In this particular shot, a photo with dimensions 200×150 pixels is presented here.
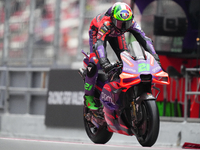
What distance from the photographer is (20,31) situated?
1365 cm

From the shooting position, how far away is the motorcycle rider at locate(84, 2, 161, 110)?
6.09 meters

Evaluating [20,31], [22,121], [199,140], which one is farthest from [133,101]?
[20,31]

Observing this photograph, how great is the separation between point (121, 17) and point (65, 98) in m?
4.57

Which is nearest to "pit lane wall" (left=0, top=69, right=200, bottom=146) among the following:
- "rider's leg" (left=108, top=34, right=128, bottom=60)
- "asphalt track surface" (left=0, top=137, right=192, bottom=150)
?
"rider's leg" (left=108, top=34, right=128, bottom=60)

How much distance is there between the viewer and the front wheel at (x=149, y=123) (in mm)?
5289

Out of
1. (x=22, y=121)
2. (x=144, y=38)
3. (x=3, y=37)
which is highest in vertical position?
(x=144, y=38)

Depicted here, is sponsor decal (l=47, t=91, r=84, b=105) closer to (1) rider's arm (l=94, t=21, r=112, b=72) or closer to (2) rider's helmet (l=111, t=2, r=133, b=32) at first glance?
(1) rider's arm (l=94, t=21, r=112, b=72)

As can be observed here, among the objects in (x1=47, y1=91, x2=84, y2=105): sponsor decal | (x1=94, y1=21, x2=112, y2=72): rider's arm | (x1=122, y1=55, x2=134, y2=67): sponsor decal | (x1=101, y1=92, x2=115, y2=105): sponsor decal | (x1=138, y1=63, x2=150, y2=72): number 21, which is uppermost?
(x1=94, y1=21, x2=112, y2=72): rider's arm

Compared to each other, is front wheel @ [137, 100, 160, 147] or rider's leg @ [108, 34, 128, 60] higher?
rider's leg @ [108, 34, 128, 60]

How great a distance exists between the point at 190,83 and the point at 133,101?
5177mm

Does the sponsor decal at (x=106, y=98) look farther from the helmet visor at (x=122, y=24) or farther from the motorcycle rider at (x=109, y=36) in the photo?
the helmet visor at (x=122, y=24)

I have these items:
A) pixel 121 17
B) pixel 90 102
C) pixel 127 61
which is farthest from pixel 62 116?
pixel 127 61

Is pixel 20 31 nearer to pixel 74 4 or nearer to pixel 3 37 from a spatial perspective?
pixel 3 37

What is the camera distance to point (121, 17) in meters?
6.06
